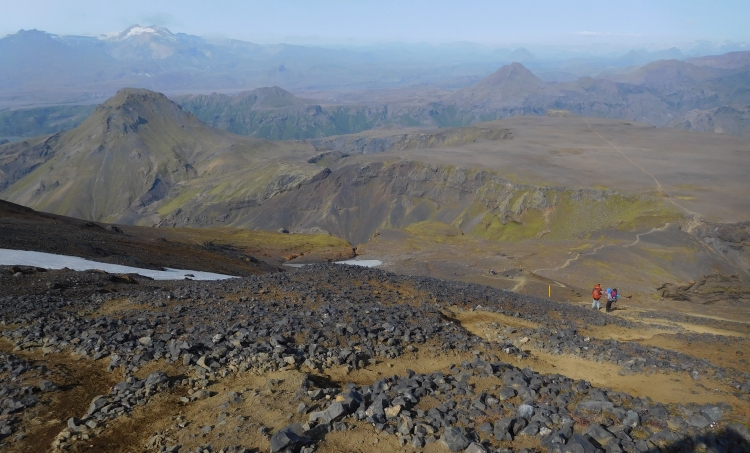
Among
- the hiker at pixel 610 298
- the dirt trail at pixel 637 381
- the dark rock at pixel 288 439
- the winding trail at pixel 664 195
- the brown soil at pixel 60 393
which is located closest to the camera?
the dark rock at pixel 288 439

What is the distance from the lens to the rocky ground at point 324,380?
374 inches

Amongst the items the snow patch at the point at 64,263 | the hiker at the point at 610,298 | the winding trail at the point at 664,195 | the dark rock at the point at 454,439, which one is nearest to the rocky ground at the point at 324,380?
the dark rock at the point at 454,439

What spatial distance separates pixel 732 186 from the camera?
338 ft

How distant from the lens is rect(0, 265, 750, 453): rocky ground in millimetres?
9508

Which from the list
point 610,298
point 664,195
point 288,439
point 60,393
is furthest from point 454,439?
point 664,195

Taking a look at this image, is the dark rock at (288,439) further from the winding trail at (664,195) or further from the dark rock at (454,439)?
the winding trail at (664,195)

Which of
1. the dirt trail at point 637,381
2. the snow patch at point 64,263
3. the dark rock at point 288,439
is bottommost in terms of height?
the snow patch at point 64,263

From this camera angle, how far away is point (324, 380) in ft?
39.9

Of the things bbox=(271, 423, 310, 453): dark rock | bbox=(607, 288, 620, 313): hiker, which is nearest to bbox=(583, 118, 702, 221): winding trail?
bbox=(607, 288, 620, 313): hiker

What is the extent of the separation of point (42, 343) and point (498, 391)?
1279 centimetres

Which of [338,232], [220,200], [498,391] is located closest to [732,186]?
[338,232]

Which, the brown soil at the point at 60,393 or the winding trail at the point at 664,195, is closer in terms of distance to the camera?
the brown soil at the point at 60,393

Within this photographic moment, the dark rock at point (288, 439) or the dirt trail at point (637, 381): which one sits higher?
A: the dark rock at point (288, 439)

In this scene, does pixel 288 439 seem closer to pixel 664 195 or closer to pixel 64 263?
pixel 64 263
